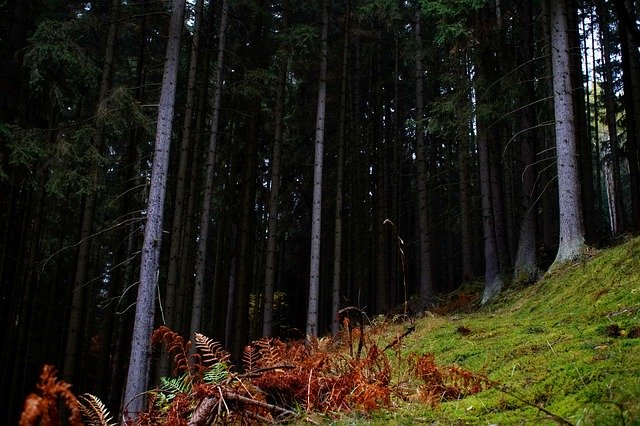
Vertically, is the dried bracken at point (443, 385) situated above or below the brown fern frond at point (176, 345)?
below

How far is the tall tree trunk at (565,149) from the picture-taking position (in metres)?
8.68

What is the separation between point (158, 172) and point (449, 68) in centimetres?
1035

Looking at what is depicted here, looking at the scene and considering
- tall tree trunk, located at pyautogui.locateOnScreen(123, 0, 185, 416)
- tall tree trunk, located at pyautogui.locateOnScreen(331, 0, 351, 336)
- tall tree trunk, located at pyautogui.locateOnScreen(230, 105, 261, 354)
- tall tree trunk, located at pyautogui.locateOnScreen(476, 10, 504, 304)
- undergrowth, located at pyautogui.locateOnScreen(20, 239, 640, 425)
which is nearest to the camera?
undergrowth, located at pyautogui.locateOnScreen(20, 239, 640, 425)

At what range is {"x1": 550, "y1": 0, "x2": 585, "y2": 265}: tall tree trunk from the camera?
8680mm

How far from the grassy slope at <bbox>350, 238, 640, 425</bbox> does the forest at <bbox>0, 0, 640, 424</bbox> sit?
135cm

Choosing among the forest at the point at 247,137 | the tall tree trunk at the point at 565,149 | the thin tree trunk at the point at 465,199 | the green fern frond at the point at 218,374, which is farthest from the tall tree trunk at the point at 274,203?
the green fern frond at the point at 218,374

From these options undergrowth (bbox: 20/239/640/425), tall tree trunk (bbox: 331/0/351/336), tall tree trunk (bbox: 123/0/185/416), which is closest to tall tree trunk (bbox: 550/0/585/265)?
undergrowth (bbox: 20/239/640/425)

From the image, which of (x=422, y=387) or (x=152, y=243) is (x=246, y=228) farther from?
(x=422, y=387)

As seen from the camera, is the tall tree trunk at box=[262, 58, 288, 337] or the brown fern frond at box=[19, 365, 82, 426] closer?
the brown fern frond at box=[19, 365, 82, 426]

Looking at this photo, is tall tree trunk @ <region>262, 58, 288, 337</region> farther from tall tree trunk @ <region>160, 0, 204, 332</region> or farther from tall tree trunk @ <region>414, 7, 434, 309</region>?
tall tree trunk @ <region>414, 7, 434, 309</region>

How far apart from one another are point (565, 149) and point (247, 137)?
1074 cm

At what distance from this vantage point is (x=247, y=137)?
1636 centimetres

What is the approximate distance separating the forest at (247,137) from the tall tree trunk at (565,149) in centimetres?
4

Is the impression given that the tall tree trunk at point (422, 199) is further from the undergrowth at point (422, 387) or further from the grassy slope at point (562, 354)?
the undergrowth at point (422, 387)
